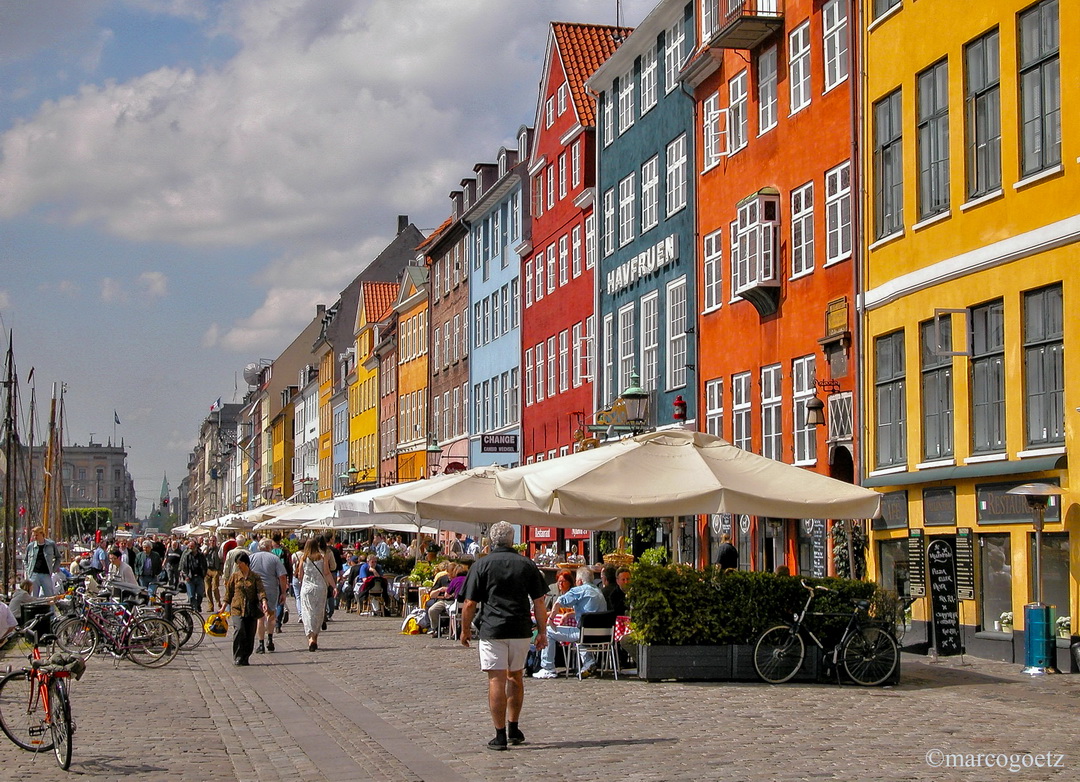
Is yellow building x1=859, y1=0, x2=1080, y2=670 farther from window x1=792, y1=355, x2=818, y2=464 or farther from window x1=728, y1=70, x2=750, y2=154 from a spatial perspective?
window x1=728, y1=70, x2=750, y2=154

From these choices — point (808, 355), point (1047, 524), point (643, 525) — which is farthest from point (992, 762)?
point (643, 525)

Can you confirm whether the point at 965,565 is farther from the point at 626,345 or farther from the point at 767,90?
the point at 626,345

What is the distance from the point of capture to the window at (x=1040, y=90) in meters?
20.5

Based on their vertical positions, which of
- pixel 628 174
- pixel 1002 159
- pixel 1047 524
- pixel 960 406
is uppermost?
pixel 628 174

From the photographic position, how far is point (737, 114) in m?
34.0

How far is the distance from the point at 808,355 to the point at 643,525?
9.27 m

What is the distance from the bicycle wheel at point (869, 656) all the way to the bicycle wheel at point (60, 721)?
899cm

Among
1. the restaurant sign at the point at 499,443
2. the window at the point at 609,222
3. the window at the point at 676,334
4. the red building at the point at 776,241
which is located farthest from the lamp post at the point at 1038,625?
the restaurant sign at the point at 499,443

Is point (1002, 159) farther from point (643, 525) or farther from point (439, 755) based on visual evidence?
point (643, 525)

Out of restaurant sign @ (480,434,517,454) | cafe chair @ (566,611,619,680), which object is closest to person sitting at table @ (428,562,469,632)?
cafe chair @ (566,611,619,680)

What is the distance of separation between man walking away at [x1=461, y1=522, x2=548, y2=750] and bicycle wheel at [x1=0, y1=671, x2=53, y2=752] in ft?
10.5

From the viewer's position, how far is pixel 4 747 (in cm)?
1294

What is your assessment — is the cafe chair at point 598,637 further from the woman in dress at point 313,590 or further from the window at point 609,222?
the window at point 609,222

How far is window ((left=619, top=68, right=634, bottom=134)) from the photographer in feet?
139
